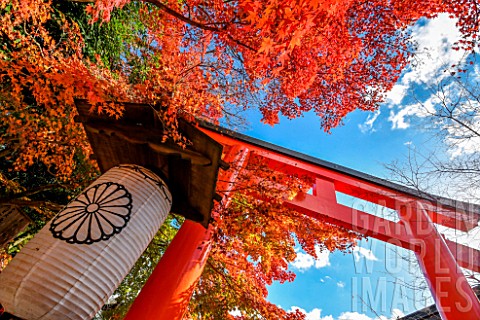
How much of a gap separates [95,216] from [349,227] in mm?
5640

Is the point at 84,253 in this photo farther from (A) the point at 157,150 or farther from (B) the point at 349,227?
(B) the point at 349,227

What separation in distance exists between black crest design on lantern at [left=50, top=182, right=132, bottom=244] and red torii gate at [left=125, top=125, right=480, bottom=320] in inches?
80.3

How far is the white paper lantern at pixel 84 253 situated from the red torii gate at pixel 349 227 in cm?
176

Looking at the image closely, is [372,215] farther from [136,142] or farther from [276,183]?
[136,142]

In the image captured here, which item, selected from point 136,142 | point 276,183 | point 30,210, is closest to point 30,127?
point 30,210

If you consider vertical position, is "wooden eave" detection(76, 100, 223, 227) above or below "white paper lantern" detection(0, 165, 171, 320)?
above

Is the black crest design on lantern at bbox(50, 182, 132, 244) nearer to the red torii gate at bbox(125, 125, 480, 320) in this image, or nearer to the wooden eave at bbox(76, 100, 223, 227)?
the wooden eave at bbox(76, 100, 223, 227)

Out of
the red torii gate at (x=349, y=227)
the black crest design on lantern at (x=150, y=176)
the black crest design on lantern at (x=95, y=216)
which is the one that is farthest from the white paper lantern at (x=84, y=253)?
the red torii gate at (x=349, y=227)

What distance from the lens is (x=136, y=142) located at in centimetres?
329

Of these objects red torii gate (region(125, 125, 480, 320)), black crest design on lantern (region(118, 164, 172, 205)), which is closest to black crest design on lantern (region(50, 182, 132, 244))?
black crest design on lantern (region(118, 164, 172, 205))

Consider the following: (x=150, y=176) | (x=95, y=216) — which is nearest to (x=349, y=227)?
(x=150, y=176)

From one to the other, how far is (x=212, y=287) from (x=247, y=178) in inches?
131

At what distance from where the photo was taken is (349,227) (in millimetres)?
6355

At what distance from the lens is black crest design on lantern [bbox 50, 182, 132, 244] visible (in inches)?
95.3
